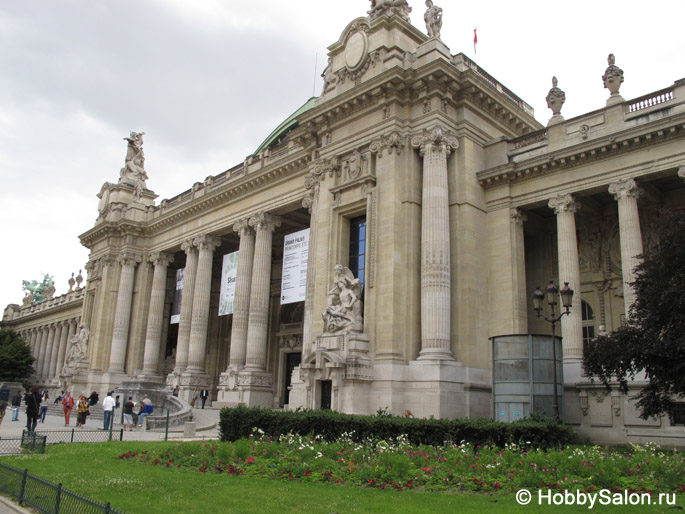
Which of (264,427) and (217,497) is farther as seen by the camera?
(264,427)

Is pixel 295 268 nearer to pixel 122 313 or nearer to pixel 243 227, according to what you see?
pixel 243 227

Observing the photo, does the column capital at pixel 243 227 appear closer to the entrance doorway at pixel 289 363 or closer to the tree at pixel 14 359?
the entrance doorway at pixel 289 363

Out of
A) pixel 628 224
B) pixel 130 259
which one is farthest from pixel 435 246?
pixel 130 259

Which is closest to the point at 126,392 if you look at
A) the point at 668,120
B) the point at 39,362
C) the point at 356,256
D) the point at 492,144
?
the point at 356,256

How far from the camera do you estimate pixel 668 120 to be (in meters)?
22.8

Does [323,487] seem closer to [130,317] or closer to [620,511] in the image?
[620,511]

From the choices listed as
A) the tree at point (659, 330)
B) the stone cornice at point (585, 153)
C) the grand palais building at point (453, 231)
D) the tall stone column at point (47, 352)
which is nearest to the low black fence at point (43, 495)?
the grand palais building at point (453, 231)

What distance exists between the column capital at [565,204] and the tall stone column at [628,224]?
6.24ft

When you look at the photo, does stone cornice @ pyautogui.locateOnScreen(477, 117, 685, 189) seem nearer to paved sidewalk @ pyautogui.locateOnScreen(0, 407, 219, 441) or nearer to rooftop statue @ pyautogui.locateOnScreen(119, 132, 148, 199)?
paved sidewalk @ pyautogui.locateOnScreen(0, 407, 219, 441)

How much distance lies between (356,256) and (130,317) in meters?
27.7

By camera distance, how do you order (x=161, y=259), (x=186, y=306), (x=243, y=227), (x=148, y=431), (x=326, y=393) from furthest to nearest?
(x=161, y=259) → (x=186, y=306) → (x=243, y=227) → (x=148, y=431) → (x=326, y=393)

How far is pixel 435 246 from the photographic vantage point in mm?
25219

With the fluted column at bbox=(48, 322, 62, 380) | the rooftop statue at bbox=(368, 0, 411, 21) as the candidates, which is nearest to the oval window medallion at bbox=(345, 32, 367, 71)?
the rooftop statue at bbox=(368, 0, 411, 21)

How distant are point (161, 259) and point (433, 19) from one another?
29354 mm
